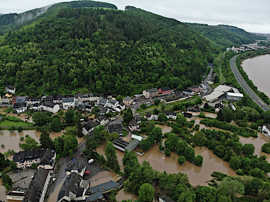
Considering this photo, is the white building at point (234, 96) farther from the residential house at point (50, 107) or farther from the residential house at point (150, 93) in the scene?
the residential house at point (50, 107)

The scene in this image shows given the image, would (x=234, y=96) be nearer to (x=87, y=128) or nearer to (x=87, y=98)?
(x=87, y=98)

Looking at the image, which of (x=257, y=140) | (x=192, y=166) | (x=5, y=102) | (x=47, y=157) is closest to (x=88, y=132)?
(x=47, y=157)

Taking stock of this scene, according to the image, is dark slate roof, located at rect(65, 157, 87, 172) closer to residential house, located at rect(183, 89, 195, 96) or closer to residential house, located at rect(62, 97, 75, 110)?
residential house, located at rect(62, 97, 75, 110)

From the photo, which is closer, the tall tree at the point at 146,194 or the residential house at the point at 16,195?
the tall tree at the point at 146,194

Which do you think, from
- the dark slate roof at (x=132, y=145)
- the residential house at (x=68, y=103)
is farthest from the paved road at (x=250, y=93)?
the residential house at (x=68, y=103)

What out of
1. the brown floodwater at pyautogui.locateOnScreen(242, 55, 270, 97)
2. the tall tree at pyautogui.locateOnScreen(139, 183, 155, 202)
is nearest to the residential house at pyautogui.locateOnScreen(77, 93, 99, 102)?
the tall tree at pyautogui.locateOnScreen(139, 183, 155, 202)
